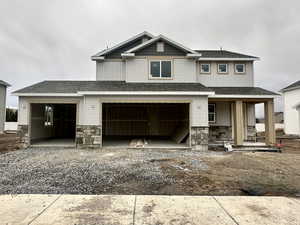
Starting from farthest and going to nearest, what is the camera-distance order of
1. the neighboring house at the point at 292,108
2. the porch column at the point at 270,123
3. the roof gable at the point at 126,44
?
the neighboring house at the point at 292,108 → the roof gable at the point at 126,44 → the porch column at the point at 270,123

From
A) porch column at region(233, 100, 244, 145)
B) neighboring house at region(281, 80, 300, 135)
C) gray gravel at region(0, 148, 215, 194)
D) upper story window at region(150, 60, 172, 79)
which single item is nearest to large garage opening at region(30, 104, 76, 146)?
gray gravel at region(0, 148, 215, 194)

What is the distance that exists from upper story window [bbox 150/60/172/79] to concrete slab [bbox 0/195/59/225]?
9.78 meters

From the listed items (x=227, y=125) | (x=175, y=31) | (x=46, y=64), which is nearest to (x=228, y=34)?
(x=175, y=31)

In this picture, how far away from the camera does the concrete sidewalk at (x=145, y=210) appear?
3067mm

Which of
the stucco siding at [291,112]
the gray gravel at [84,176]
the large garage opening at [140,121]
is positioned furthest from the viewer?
the stucco siding at [291,112]

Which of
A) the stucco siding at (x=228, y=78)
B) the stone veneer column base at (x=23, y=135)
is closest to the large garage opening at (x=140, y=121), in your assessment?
the stucco siding at (x=228, y=78)

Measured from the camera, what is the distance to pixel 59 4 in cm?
1284

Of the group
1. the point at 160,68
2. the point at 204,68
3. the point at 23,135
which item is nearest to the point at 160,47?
the point at 160,68

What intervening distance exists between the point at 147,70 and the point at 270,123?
8.45m

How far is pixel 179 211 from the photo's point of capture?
3402mm

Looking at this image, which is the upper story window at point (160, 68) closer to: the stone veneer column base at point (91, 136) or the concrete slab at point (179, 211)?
the stone veneer column base at point (91, 136)

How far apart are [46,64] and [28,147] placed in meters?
20.0

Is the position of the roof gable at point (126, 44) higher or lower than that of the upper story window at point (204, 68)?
higher

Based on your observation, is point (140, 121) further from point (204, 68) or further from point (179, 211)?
point (179, 211)
